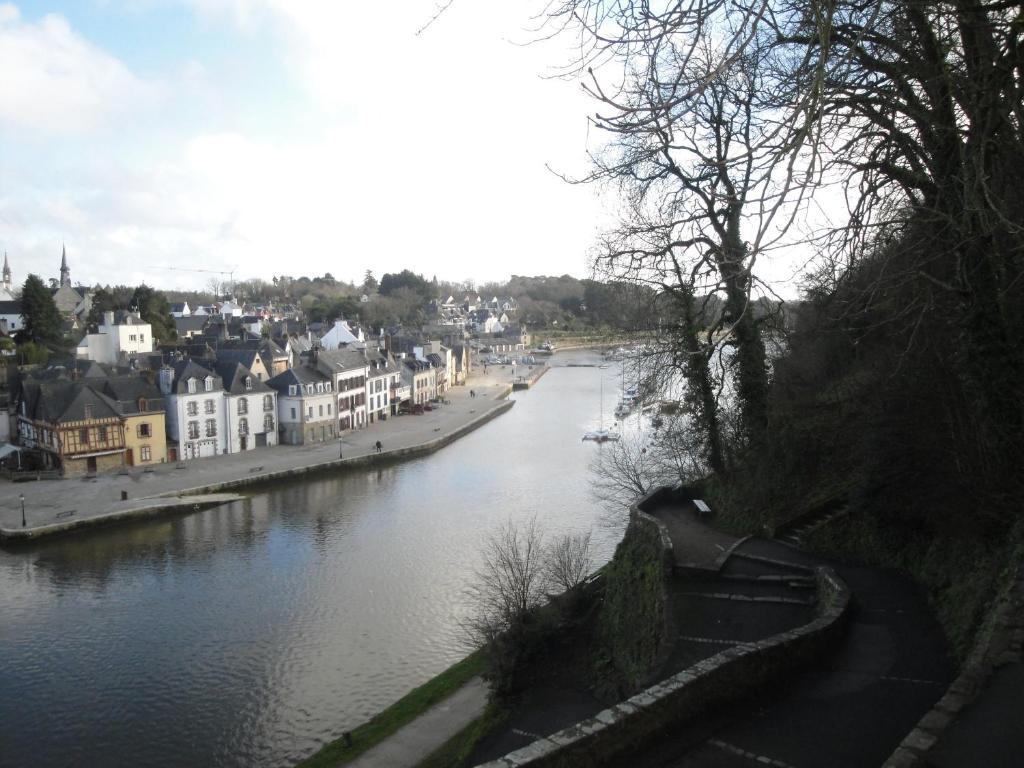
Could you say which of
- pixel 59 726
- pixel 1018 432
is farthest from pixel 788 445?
pixel 59 726

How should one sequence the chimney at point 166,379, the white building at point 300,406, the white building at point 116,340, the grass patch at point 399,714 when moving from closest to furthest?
the grass patch at point 399,714 → the chimney at point 166,379 → the white building at point 300,406 → the white building at point 116,340

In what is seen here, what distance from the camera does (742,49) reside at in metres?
2.72

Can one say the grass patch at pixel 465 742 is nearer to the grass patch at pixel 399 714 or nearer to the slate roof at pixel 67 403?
the grass patch at pixel 399 714

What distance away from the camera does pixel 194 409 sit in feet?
85.4

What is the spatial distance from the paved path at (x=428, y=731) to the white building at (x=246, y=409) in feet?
62.6

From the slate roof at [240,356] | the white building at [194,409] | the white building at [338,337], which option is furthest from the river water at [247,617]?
the white building at [338,337]

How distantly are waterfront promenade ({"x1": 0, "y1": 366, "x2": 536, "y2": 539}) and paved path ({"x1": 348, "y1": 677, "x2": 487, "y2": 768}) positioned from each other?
12.8m

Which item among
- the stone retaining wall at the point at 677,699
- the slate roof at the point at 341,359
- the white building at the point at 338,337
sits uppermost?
the white building at the point at 338,337

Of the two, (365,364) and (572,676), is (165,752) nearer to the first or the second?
(572,676)

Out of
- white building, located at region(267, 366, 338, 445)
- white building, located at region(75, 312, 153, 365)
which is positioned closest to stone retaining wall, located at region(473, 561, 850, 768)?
white building, located at region(267, 366, 338, 445)

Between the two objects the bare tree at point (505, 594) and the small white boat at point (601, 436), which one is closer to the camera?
the bare tree at point (505, 594)

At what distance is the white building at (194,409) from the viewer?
2567 cm

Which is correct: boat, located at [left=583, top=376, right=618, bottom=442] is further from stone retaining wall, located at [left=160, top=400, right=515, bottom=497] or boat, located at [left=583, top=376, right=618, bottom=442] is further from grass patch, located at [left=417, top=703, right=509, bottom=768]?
grass patch, located at [left=417, top=703, right=509, bottom=768]

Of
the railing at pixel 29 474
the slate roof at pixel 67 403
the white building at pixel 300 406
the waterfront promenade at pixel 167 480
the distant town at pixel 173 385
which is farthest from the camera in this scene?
the white building at pixel 300 406
